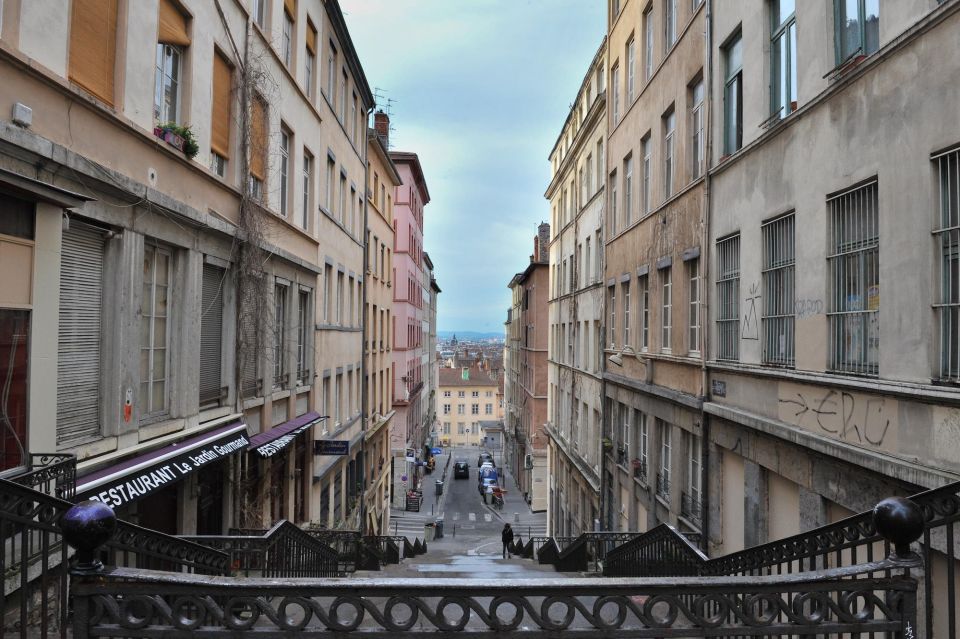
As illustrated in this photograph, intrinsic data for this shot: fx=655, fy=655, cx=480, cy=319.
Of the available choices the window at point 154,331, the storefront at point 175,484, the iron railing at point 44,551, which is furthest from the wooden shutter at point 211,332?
the iron railing at point 44,551

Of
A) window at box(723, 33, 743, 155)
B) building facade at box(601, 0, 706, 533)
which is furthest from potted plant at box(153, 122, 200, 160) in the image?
building facade at box(601, 0, 706, 533)

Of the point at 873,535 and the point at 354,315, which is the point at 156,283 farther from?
the point at 354,315

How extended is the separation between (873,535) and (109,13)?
966cm

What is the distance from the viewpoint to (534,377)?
157ft

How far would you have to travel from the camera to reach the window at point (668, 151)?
1652cm

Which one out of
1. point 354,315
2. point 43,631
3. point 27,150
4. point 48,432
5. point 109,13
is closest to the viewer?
point 43,631

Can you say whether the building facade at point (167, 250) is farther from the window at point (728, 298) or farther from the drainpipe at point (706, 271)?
the window at point (728, 298)

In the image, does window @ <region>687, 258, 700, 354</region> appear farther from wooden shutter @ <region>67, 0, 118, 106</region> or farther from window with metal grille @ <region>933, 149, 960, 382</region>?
wooden shutter @ <region>67, 0, 118, 106</region>

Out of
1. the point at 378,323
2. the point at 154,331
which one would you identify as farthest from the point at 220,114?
the point at 378,323

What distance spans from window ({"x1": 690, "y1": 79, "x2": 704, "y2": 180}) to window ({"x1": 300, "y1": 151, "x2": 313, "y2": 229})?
33.8ft

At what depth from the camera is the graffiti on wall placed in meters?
7.13

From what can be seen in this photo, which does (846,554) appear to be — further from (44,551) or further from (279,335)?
(279,335)

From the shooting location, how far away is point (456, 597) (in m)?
3.36

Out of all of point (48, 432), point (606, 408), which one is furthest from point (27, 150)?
point (606, 408)
